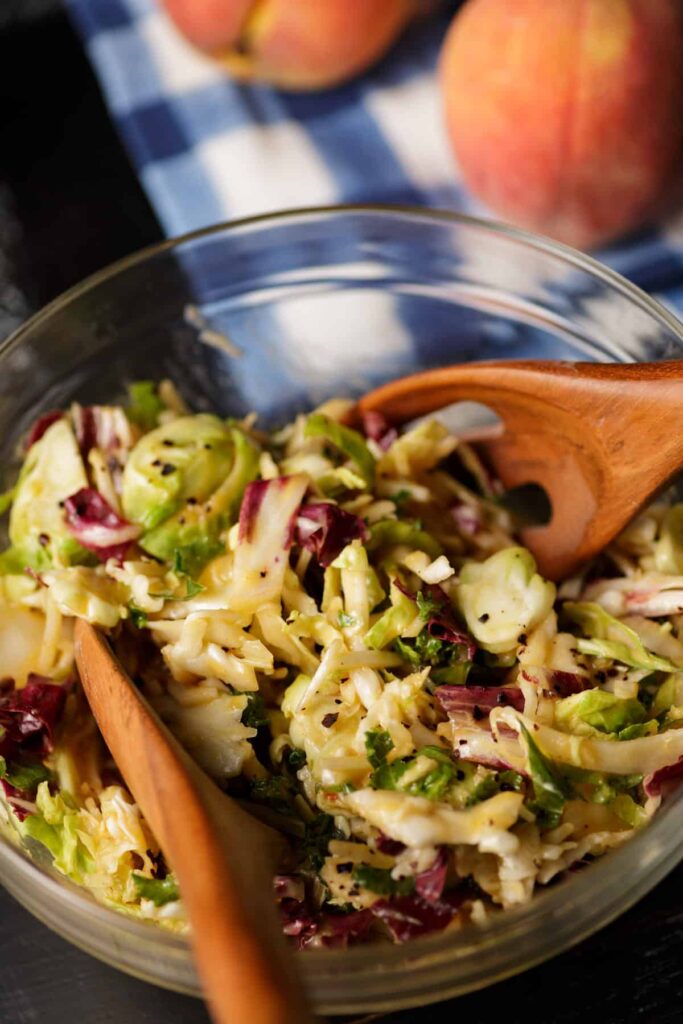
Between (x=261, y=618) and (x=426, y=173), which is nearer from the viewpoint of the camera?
(x=261, y=618)

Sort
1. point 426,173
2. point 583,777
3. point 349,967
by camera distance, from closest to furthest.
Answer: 1. point 349,967
2. point 583,777
3. point 426,173

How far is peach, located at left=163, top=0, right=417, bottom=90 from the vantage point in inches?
112

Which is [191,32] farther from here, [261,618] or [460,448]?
[261,618]

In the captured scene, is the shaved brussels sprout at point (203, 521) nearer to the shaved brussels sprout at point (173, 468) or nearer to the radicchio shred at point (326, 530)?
the shaved brussels sprout at point (173, 468)

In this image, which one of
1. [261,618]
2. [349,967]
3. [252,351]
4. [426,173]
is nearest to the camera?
[349,967]

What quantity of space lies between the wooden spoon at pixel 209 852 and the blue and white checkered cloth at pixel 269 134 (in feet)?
4.55

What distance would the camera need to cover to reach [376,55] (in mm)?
2994

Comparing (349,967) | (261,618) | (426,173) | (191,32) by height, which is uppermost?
(191,32)

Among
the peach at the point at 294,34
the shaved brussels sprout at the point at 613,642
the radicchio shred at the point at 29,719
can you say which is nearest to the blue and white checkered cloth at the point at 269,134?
the peach at the point at 294,34

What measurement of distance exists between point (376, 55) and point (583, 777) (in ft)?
6.94

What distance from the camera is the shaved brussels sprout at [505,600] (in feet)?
5.42

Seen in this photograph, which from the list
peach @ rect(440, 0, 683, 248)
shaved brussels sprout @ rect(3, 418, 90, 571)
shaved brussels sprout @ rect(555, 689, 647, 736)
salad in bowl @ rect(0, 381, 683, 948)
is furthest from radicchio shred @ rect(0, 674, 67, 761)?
peach @ rect(440, 0, 683, 248)

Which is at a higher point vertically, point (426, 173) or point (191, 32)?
point (191, 32)

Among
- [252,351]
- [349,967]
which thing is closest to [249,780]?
[349,967]
